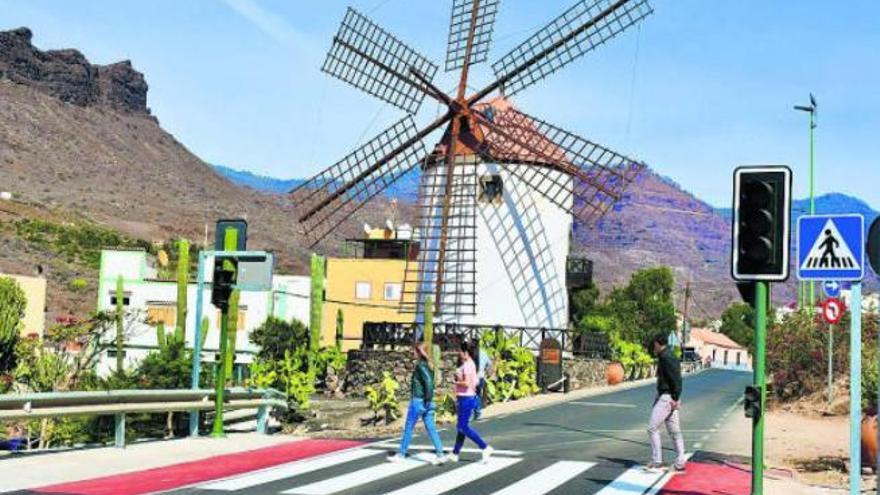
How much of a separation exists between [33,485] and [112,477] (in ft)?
4.04

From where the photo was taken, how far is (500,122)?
4100cm

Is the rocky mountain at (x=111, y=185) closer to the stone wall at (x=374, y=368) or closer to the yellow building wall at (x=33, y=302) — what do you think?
the yellow building wall at (x=33, y=302)

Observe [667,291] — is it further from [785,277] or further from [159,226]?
[785,277]

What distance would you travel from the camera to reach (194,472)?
1394cm

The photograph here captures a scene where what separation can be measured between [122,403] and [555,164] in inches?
1028

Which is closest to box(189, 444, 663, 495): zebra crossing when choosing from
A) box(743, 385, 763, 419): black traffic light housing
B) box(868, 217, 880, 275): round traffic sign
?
box(743, 385, 763, 419): black traffic light housing

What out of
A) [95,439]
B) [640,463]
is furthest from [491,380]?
[640,463]

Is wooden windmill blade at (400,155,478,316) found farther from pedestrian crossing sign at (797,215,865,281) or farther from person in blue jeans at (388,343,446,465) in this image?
pedestrian crossing sign at (797,215,865,281)

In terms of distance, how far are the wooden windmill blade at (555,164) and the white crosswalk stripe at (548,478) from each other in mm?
23752

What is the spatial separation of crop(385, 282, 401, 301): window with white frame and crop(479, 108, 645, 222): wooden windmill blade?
2479 centimetres

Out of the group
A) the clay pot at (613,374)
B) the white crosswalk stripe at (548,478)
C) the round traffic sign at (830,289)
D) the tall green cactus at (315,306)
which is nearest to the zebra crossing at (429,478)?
the white crosswalk stripe at (548,478)

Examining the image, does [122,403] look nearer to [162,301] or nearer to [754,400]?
[754,400]

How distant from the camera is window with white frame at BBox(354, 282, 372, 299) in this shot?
65.0 metres

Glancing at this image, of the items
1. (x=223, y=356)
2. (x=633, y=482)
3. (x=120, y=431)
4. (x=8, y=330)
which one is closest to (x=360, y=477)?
(x=633, y=482)
